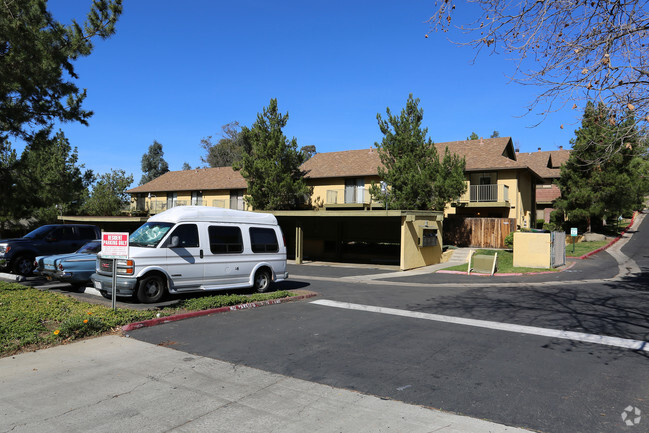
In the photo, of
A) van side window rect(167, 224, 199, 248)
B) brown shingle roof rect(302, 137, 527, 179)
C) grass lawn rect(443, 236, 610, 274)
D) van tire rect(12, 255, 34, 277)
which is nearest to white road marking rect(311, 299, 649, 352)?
van side window rect(167, 224, 199, 248)

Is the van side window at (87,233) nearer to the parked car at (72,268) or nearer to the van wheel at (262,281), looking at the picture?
the parked car at (72,268)

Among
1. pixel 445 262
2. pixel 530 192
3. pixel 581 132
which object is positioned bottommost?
pixel 445 262

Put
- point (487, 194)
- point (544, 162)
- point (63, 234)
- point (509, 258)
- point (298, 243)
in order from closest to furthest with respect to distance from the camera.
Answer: point (63, 234)
point (509, 258)
point (298, 243)
point (487, 194)
point (544, 162)

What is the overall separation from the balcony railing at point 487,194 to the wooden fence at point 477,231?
1.57 metres

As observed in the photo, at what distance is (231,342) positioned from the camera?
7.41 metres

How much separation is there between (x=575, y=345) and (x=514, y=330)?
3.94ft

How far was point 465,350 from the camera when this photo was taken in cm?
702

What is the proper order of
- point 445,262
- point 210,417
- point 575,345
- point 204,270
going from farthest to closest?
point 445,262 → point 204,270 → point 575,345 → point 210,417

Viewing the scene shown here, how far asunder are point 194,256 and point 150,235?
1.16 meters

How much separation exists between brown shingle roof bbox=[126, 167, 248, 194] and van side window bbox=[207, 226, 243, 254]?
26968 mm

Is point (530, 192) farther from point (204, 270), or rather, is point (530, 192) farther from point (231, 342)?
point (231, 342)

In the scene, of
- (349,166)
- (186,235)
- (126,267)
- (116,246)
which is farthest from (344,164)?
(116,246)

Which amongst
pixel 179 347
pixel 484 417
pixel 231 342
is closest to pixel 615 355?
pixel 484 417

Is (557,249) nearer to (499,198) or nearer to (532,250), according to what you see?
(532,250)
